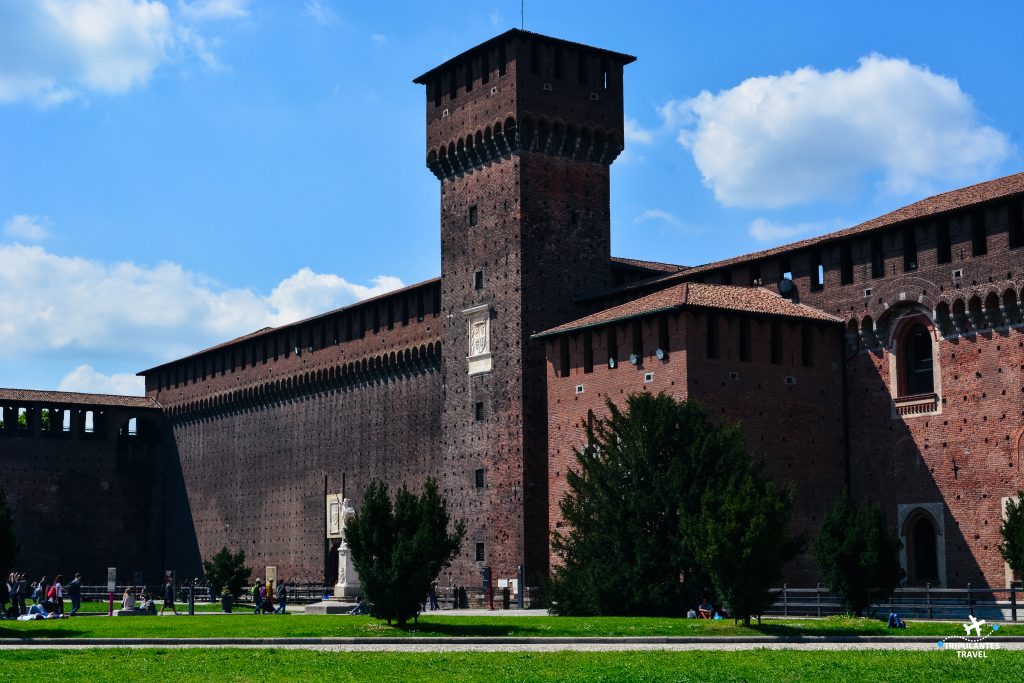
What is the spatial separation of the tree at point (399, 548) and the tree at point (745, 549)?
228 inches

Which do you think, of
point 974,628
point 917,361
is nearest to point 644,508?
point 974,628

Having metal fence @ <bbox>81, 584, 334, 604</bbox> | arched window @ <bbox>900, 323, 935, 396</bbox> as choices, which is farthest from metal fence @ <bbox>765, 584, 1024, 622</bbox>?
metal fence @ <bbox>81, 584, 334, 604</bbox>

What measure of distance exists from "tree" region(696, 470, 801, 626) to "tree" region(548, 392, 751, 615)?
319 cm

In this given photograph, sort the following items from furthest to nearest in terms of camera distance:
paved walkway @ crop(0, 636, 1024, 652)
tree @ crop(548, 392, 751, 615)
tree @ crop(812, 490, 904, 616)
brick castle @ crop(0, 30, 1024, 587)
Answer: brick castle @ crop(0, 30, 1024, 587) → tree @ crop(548, 392, 751, 615) → tree @ crop(812, 490, 904, 616) → paved walkway @ crop(0, 636, 1024, 652)

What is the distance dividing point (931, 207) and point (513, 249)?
13.1 meters

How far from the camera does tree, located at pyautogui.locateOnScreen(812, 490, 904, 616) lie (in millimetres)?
30859

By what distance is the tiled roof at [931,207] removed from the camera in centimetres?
3566

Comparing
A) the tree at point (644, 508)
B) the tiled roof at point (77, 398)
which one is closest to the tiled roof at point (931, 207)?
the tree at point (644, 508)

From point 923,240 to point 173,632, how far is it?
20272mm

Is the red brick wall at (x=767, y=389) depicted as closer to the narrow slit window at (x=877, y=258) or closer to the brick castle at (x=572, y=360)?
the brick castle at (x=572, y=360)

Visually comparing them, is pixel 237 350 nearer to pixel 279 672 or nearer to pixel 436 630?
pixel 436 630

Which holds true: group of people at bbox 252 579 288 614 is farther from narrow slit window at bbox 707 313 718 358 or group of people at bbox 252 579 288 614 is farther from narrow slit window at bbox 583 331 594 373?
narrow slit window at bbox 707 313 718 358

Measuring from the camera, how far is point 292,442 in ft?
201

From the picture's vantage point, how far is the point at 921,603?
114 ft
